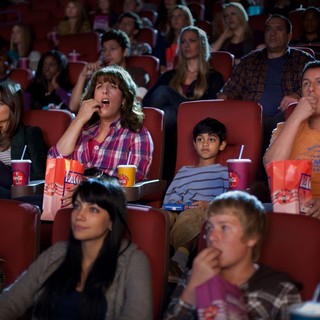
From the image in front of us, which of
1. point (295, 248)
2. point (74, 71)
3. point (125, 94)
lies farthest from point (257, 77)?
point (295, 248)

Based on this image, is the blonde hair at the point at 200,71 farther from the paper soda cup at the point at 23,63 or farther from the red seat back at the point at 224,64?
the paper soda cup at the point at 23,63

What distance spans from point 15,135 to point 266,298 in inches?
67.5

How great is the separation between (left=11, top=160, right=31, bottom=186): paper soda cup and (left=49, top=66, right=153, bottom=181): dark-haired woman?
0.80 feet

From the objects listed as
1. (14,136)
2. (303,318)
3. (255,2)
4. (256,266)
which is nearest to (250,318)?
(256,266)

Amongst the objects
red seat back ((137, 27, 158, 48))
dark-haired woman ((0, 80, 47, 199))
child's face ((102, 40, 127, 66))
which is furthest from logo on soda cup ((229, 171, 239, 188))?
red seat back ((137, 27, 158, 48))

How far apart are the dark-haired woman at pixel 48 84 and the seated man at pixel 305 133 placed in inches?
79.8

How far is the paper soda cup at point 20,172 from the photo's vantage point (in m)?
2.97

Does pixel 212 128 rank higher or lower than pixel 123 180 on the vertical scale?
higher

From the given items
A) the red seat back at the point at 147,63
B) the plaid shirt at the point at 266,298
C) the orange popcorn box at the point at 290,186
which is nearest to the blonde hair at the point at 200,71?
the red seat back at the point at 147,63

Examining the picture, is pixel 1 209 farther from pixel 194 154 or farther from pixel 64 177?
pixel 194 154

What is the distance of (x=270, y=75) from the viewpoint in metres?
3.98

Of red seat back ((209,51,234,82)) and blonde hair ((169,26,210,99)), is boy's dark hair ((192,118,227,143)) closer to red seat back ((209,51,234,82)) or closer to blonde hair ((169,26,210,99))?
blonde hair ((169,26,210,99))

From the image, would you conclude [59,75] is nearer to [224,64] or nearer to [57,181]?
[224,64]

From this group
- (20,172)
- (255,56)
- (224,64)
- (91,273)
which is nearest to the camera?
(91,273)
